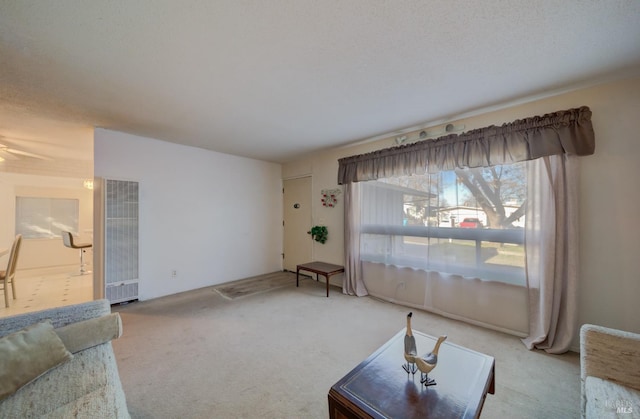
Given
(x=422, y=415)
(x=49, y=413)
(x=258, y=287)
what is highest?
(x=49, y=413)

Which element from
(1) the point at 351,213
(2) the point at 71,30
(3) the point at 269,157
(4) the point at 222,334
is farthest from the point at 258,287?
(2) the point at 71,30

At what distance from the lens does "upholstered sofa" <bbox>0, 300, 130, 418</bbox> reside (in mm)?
1006

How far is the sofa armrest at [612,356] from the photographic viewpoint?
1.22m

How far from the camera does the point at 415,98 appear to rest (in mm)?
2369

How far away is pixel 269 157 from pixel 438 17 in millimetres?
3752

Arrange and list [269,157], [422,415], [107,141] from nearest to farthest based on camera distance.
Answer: [422,415] → [107,141] → [269,157]

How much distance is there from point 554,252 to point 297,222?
151 inches

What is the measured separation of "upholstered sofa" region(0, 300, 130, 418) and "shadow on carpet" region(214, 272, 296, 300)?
7.41 ft

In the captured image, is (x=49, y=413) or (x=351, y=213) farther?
(x=351, y=213)

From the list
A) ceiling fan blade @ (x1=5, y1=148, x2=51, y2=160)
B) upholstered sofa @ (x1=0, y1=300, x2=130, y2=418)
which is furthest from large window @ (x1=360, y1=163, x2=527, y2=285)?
ceiling fan blade @ (x1=5, y1=148, x2=51, y2=160)

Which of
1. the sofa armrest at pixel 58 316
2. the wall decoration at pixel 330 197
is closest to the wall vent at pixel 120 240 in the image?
the sofa armrest at pixel 58 316

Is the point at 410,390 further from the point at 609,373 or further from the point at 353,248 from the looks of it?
the point at 353,248

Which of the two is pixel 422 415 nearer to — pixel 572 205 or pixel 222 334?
pixel 222 334

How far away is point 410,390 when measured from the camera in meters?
1.26
